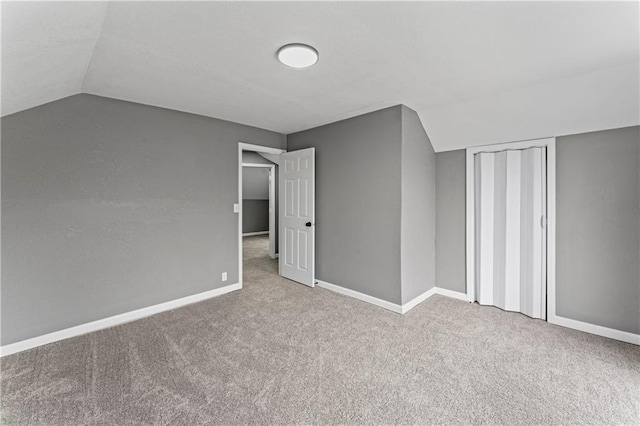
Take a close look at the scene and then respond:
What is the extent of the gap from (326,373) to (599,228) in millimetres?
2903

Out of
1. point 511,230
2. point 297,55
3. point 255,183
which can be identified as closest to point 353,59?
point 297,55

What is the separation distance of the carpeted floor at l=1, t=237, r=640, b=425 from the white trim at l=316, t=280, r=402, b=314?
0.21 m

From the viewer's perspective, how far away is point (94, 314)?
2742 millimetres

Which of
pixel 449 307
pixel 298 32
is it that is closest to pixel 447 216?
pixel 449 307

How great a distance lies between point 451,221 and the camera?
363cm

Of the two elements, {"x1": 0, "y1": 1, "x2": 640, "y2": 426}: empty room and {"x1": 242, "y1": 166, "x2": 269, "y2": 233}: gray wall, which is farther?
{"x1": 242, "y1": 166, "x2": 269, "y2": 233}: gray wall

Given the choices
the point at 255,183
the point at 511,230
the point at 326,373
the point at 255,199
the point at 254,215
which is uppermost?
the point at 255,183

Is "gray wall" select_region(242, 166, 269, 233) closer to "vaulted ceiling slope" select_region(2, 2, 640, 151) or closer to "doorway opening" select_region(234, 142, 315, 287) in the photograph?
"doorway opening" select_region(234, 142, 315, 287)

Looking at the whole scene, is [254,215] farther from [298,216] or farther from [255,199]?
[298,216]

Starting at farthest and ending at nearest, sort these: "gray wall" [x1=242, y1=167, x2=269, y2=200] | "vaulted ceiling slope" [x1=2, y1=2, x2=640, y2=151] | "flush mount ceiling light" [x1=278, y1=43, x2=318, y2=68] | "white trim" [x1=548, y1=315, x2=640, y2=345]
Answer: "gray wall" [x1=242, y1=167, x2=269, y2=200]
"white trim" [x1=548, y1=315, x2=640, y2=345]
"flush mount ceiling light" [x1=278, y1=43, x2=318, y2=68]
"vaulted ceiling slope" [x1=2, y1=2, x2=640, y2=151]

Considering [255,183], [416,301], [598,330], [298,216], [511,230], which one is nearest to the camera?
[598,330]

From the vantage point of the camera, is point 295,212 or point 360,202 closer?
point 360,202

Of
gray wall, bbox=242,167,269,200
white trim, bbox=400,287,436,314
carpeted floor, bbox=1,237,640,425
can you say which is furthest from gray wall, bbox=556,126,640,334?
gray wall, bbox=242,167,269,200

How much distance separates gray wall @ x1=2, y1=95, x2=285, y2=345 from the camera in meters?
2.38
